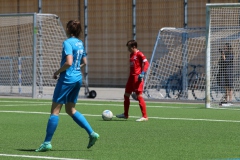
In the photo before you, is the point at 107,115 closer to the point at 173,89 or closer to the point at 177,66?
the point at 173,89

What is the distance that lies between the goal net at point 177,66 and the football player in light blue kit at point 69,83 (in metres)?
13.6

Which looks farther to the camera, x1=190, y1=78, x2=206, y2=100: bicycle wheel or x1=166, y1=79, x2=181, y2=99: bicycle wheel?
x1=166, y1=79, x2=181, y2=99: bicycle wheel

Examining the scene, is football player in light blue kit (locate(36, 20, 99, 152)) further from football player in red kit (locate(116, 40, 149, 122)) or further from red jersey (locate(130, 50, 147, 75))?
red jersey (locate(130, 50, 147, 75))

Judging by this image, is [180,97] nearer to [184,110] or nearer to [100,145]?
[184,110]

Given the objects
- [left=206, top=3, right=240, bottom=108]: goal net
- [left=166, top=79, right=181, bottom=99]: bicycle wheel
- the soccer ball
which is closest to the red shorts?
the soccer ball

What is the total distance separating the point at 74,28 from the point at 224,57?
11.9 metres

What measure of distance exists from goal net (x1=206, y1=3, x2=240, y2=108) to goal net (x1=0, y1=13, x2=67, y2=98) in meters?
6.69

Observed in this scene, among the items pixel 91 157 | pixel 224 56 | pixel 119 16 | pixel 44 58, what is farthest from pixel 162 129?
pixel 119 16

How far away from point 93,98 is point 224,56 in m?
5.81

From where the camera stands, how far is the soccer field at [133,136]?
10.1 meters

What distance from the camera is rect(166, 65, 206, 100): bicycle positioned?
949 inches

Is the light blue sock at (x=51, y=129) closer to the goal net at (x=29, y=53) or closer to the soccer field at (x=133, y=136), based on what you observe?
the soccer field at (x=133, y=136)

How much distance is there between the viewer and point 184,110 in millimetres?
19328

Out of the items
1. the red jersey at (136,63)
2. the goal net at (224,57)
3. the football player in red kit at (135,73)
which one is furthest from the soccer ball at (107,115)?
the goal net at (224,57)
